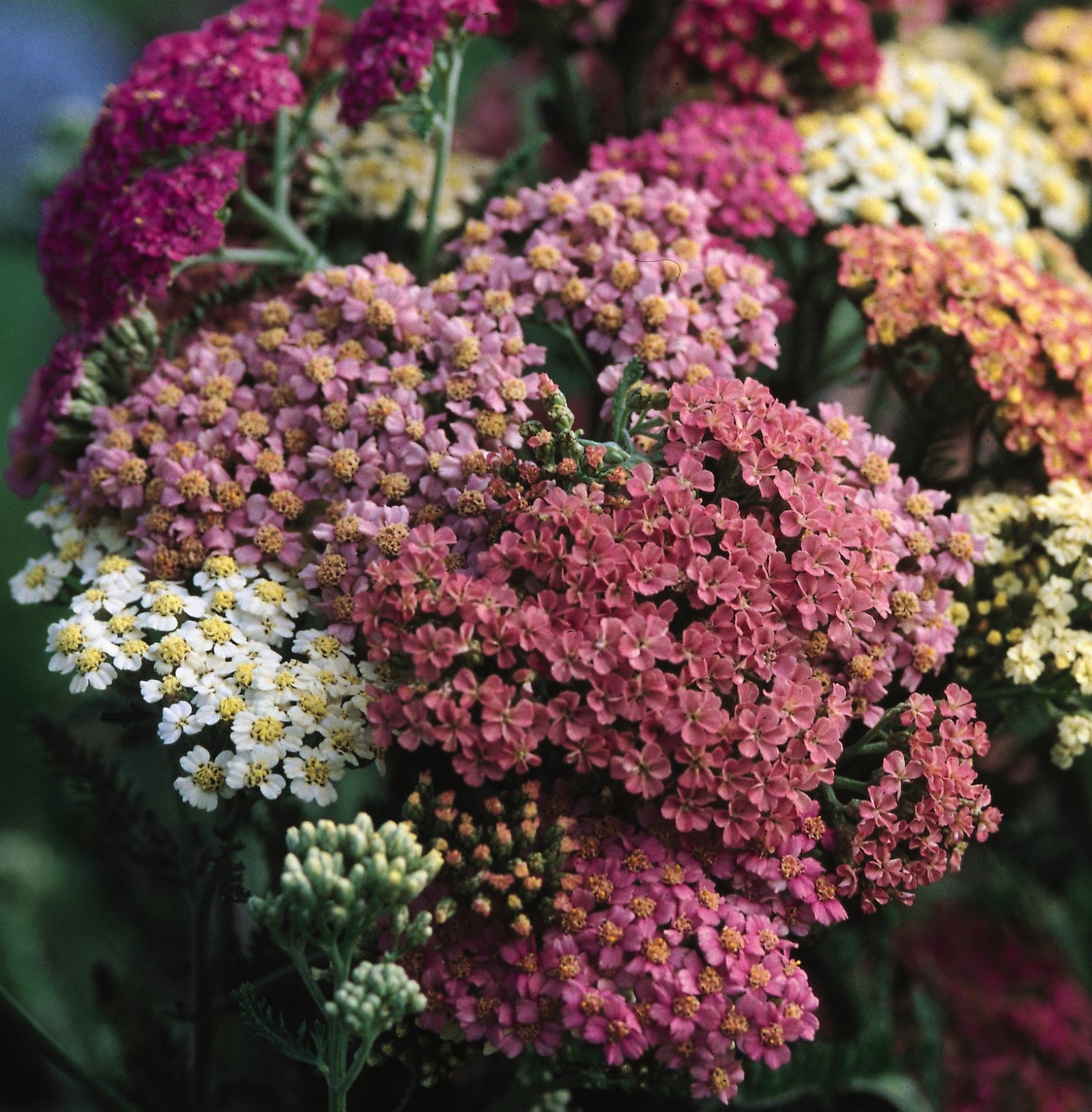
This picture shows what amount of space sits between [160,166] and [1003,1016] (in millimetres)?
1748

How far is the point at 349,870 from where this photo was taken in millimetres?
1028

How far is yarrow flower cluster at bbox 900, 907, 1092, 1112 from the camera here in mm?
1761

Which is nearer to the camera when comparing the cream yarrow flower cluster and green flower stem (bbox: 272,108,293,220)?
the cream yarrow flower cluster

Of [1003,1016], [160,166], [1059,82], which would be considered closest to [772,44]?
[1059,82]

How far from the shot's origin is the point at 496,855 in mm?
1028

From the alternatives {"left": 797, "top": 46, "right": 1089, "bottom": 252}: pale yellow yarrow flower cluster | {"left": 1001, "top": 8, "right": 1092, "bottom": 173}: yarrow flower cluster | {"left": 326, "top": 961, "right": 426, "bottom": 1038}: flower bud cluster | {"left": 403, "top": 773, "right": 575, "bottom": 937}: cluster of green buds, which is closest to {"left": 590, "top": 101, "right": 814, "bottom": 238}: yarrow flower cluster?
{"left": 797, "top": 46, "right": 1089, "bottom": 252}: pale yellow yarrow flower cluster

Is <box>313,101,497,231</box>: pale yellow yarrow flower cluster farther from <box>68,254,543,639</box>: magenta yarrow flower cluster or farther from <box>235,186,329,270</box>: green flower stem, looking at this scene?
<box>68,254,543,639</box>: magenta yarrow flower cluster

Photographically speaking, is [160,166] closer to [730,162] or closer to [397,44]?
[397,44]

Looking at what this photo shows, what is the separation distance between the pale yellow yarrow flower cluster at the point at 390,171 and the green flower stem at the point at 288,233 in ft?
0.29

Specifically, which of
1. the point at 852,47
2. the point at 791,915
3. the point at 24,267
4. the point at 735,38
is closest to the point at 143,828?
the point at 791,915

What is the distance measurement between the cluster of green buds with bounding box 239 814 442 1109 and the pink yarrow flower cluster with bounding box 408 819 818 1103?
0.08 meters

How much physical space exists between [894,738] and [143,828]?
84 centimetres

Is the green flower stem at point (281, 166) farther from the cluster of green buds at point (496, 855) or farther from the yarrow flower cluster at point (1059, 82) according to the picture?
the yarrow flower cluster at point (1059, 82)

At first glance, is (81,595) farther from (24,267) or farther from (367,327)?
(24,267)
